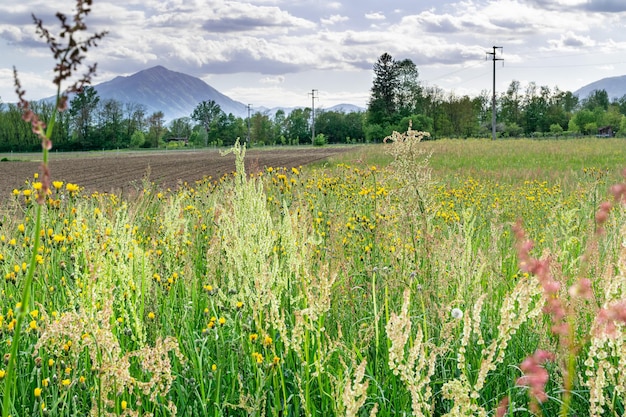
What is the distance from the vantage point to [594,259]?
327 centimetres

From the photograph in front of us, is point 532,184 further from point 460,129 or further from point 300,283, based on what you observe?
point 460,129

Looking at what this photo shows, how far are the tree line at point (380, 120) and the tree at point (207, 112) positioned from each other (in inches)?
461

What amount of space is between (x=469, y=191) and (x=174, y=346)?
7.29 metres

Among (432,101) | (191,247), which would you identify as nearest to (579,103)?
(432,101)

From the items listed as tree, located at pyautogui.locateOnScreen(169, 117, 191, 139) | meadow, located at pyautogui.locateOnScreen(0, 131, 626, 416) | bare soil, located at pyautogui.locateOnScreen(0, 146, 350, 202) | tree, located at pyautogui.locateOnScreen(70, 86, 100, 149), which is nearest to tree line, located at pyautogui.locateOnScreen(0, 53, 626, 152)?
tree, located at pyautogui.locateOnScreen(70, 86, 100, 149)

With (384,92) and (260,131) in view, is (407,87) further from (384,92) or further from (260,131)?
(260,131)

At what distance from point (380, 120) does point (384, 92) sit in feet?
16.1

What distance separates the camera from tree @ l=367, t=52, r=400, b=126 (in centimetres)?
8506

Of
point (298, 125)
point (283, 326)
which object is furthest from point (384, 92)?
point (283, 326)

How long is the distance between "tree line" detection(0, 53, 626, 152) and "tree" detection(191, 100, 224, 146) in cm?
1170

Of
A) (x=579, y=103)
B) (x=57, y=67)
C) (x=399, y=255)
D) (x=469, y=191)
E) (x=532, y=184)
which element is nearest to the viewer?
(x=57, y=67)

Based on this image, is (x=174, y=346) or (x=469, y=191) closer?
(x=174, y=346)

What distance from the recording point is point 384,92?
285 ft

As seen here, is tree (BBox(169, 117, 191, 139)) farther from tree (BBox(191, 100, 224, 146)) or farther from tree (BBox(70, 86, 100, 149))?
tree (BBox(70, 86, 100, 149))
